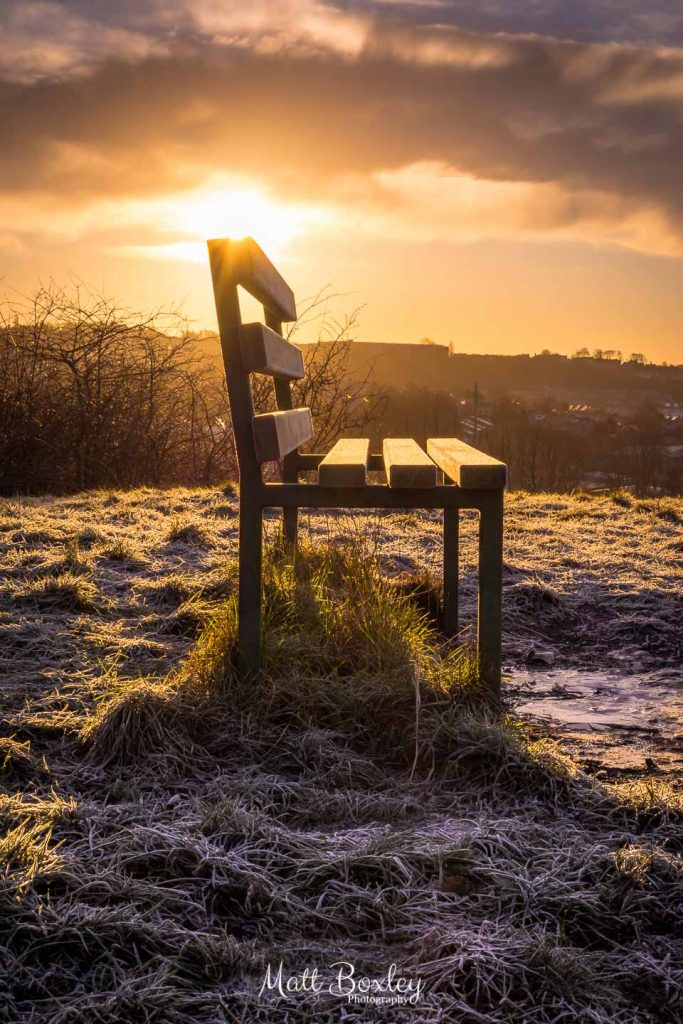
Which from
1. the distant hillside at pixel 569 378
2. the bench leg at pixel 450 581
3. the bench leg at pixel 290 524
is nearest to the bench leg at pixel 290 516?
the bench leg at pixel 290 524

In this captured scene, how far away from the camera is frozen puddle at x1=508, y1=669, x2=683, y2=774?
255cm

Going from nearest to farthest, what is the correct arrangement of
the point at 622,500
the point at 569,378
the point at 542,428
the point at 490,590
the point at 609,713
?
1. the point at 490,590
2. the point at 609,713
3. the point at 622,500
4. the point at 542,428
5. the point at 569,378

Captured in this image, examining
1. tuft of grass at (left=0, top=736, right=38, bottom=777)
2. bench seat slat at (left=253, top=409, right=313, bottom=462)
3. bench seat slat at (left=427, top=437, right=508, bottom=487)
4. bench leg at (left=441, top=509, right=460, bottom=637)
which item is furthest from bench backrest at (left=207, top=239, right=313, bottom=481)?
bench leg at (left=441, top=509, right=460, bottom=637)

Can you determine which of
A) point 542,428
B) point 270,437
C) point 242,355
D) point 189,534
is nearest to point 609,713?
point 270,437

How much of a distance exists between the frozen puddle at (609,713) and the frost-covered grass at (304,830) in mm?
219

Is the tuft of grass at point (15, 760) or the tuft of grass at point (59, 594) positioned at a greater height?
the tuft of grass at point (59, 594)

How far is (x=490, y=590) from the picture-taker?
2.67 metres

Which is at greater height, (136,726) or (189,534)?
(189,534)

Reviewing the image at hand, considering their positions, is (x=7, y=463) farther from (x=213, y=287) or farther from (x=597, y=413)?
(x=597, y=413)

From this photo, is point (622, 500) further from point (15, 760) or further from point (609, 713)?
point (15, 760)

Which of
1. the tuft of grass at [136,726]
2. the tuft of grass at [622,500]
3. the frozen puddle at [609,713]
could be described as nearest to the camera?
the tuft of grass at [136,726]

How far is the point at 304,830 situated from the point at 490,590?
0.99m

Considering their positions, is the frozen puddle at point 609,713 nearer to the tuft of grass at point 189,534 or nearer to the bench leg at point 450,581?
the bench leg at point 450,581

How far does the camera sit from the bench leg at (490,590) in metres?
2.64
